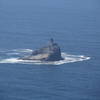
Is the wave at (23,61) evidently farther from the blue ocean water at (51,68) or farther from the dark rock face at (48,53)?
the dark rock face at (48,53)

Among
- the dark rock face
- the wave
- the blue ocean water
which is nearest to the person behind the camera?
the blue ocean water

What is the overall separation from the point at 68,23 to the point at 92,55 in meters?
52.3

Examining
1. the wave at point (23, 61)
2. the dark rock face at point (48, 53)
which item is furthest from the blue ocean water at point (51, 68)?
the dark rock face at point (48, 53)

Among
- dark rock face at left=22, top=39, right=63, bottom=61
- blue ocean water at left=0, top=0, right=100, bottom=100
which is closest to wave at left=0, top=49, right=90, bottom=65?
blue ocean water at left=0, top=0, right=100, bottom=100

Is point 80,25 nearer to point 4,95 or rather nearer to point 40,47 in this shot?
point 40,47

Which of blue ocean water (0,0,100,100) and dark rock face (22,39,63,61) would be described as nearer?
blue ocean water (0,0,100,100)

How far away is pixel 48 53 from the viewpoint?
477 ft

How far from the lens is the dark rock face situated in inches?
5674

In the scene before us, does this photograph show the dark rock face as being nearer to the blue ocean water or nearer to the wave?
the wave

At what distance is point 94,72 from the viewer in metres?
131

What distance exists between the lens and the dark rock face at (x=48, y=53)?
473 ft

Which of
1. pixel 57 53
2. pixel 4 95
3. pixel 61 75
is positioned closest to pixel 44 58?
pixel 57 53

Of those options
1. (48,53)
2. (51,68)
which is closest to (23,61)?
(48,53)

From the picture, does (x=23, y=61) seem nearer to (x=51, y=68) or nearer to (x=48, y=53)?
(x=48, y=53)
